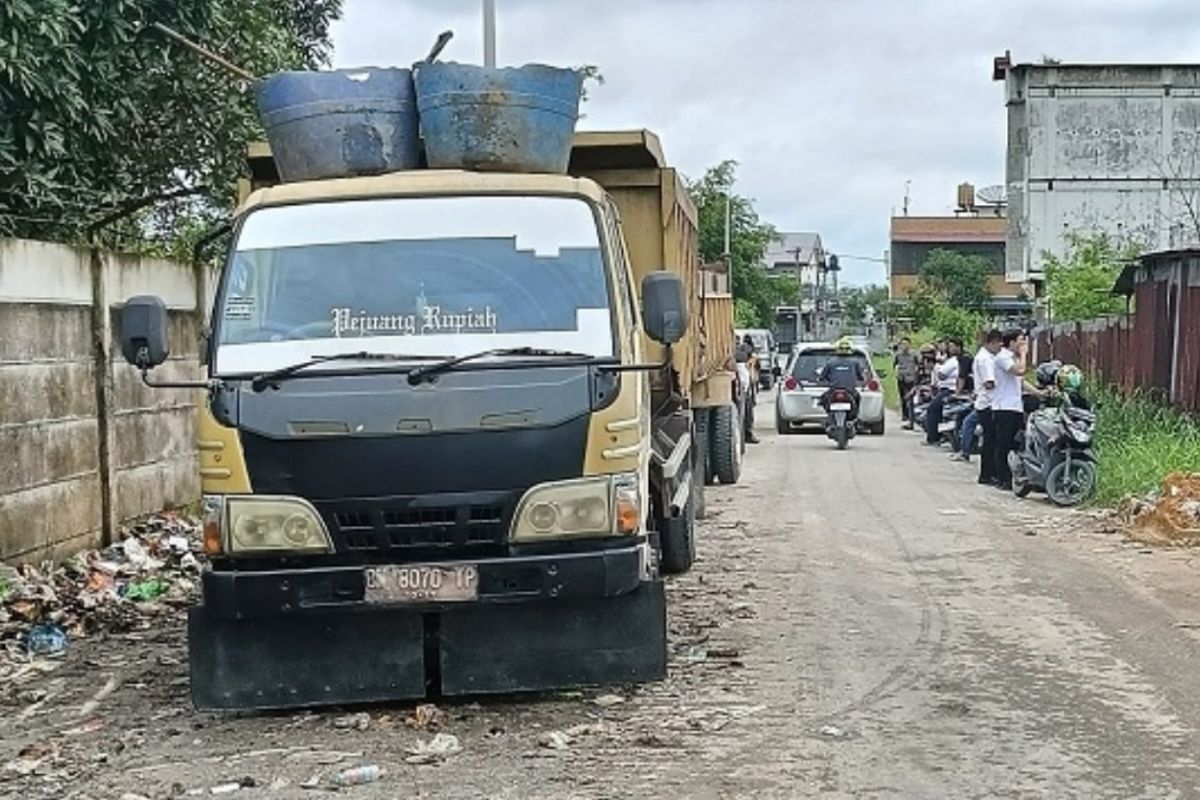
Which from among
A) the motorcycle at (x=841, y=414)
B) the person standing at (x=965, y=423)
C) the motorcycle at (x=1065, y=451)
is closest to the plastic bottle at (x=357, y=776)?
the motorcycle at (x=1065, y=451)

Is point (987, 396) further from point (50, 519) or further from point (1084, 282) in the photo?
point (1084, 282)

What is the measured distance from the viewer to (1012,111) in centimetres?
3756

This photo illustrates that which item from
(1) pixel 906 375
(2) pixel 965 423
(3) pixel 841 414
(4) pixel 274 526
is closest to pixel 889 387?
(1) pixel 906 375

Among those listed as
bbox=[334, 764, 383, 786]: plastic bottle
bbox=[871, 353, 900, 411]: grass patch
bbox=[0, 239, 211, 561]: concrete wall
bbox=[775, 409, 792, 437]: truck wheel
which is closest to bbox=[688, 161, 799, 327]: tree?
bbox=[871, 353, 900, 411]: grass patch

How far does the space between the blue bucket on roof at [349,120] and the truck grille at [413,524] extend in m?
1.95

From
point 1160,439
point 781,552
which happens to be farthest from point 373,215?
point 1160,439

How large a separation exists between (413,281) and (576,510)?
132 cm

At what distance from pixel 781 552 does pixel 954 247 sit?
6938 cm

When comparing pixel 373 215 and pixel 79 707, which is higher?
pixel 373 215

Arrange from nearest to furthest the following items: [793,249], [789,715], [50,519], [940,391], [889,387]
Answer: [789,715] < [50,519] < [940,391] < [889,387] < [793,249]

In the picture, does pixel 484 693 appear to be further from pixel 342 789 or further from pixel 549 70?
pixel 549 70

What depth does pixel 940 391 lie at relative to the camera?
999 inches

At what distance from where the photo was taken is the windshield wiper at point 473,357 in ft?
22.9

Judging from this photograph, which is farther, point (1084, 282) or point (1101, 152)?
point (1101, 152)
